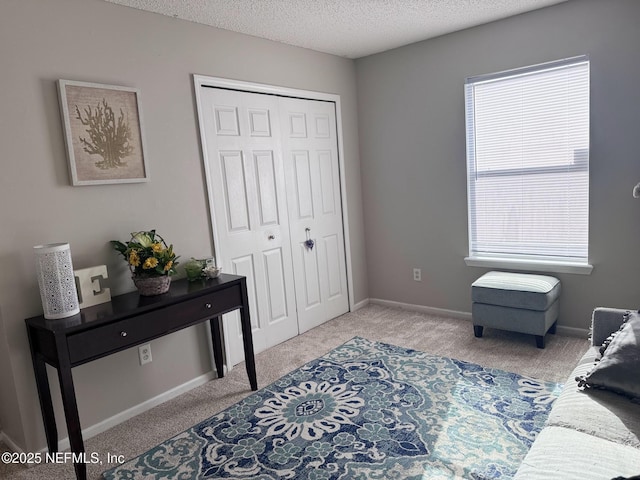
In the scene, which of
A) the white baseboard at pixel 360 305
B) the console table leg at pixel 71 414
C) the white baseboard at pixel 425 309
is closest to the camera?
the console table leg at pixel 71 414

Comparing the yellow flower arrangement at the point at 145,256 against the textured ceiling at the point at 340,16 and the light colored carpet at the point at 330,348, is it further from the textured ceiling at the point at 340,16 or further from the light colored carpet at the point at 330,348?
the textured ceiling at the point at 340,16

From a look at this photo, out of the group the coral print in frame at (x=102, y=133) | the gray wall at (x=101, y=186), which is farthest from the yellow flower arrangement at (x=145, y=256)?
the coral print in frame at (x=102, y=133)

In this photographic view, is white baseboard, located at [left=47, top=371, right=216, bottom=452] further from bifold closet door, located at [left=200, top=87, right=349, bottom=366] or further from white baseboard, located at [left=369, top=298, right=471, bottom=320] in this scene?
white baseboard, located at [left=369, top=298, right=471, bottom=320]

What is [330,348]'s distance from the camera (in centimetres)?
360

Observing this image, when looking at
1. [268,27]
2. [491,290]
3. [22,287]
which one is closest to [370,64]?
[268,27]

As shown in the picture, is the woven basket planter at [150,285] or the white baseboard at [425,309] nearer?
the woven basket planter at [150,285]

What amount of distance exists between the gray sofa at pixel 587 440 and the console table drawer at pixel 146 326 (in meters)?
1.82

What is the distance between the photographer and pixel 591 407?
69.7 inches

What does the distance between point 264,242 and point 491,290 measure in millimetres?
1755

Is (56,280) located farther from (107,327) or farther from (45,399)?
(45,399)

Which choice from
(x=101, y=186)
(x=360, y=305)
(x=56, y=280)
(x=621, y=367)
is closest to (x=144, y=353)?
(x=56, y=280)

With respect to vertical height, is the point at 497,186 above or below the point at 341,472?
above

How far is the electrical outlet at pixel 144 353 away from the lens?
282 cm

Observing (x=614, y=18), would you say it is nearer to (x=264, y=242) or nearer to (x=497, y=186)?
(x=497, y=186)
